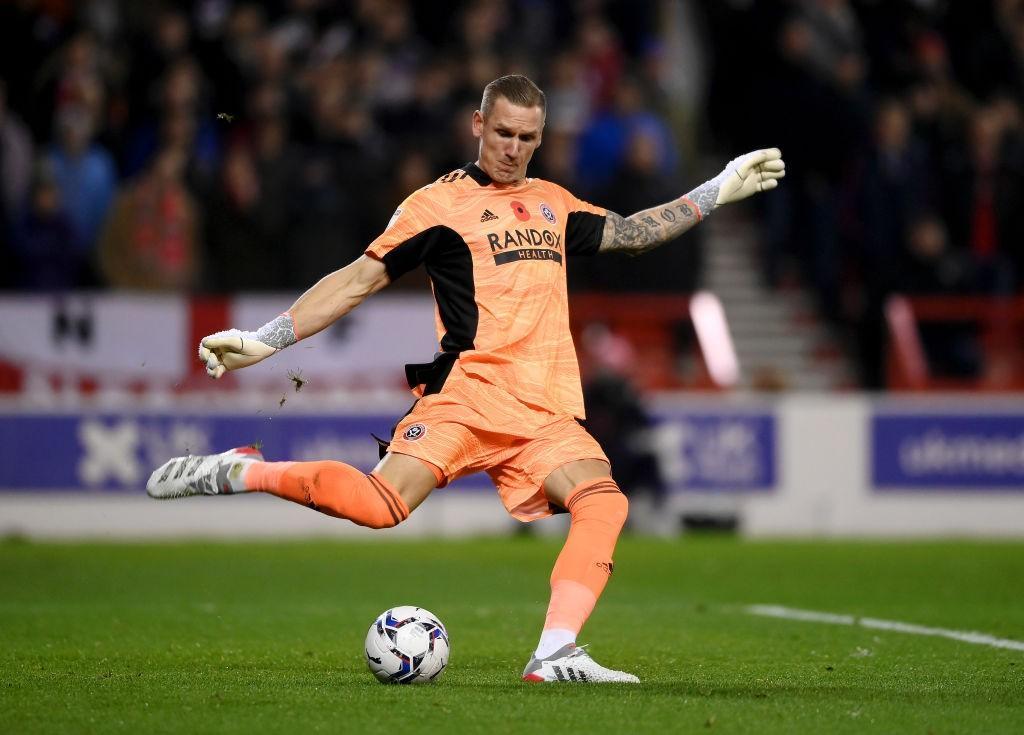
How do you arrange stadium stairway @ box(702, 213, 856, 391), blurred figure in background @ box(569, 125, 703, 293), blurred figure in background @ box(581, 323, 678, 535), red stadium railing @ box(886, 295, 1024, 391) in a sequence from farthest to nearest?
1. stadium stairway @ box(702, 213, 856, 391)
2. red stadium railing @ box(886, 295, 1024, 391)
3. blurred figure in background @ box(569, 125, 703, 293)
4. blurred figure in background @ box(581, 323, 678, 535)

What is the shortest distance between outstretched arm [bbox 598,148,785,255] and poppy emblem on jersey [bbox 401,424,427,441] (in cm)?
113

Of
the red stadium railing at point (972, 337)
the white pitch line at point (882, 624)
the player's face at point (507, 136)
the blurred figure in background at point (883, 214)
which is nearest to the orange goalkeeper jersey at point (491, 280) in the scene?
the player's face at point (507, 136)

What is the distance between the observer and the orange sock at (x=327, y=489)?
6605mm

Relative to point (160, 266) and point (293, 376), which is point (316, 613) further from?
point (160, 266)

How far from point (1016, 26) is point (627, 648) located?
14141 mm

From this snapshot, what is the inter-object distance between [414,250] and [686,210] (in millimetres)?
1304

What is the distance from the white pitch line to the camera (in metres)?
8.45

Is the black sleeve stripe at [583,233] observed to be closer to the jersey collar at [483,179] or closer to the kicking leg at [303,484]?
the jersey collar at [483,179]

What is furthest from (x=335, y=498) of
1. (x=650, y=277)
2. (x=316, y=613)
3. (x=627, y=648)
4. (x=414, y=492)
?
(x=650, y=277)

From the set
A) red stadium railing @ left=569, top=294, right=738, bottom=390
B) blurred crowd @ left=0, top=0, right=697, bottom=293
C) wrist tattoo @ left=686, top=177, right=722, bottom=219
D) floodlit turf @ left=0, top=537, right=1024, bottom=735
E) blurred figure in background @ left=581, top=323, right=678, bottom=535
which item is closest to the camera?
floodlit turf @ left=0, top=537, right=1024, bottom=735

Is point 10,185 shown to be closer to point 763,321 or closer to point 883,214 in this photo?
point 763,321

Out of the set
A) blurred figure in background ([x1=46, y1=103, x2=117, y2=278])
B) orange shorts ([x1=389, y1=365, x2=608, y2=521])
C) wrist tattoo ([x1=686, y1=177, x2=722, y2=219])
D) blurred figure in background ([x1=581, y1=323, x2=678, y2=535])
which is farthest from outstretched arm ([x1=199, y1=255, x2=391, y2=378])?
blurred figure in background ([x1=46, y1=103, x2=117, y2=278])

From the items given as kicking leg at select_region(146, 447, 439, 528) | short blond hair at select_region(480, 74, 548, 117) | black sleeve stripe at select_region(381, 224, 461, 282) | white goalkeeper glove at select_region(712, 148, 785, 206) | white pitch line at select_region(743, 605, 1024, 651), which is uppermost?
short blond hair at select_region(480, 74, 548, 117)

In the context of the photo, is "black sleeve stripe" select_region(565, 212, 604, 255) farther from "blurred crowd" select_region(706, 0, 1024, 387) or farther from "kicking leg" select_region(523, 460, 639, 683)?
"blurred crowd" select_region(706, 0, 1024, 387)
